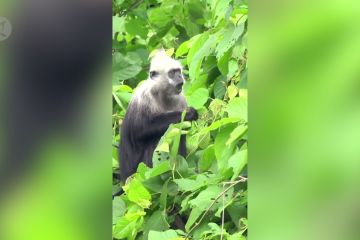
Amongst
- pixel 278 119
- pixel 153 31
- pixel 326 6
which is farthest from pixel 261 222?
pixel 153 31

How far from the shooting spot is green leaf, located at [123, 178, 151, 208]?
5.10ft

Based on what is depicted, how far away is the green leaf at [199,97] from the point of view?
4.98ft

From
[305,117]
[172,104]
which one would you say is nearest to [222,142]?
[172,104]

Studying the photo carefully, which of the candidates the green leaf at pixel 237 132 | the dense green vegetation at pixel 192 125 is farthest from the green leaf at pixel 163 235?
the green leaf at pixel 237 132

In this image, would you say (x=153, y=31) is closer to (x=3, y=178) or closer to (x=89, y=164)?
(x=89, y=164)

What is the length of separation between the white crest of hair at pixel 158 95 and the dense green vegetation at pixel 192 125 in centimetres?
2

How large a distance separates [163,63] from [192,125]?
147 millimetres

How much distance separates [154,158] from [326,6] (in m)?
0.54

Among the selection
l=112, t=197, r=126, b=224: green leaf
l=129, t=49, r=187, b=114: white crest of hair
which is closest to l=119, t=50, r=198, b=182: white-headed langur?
l=129, t=49, r=187, b=114: white crest of hair

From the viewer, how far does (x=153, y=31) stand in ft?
5.13

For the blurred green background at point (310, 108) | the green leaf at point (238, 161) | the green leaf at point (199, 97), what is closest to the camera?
the blurred green background at point (310, 108)

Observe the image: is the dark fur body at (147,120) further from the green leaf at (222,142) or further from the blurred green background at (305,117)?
the blurred green background at (305,117)

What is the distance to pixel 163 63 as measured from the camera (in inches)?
60.9

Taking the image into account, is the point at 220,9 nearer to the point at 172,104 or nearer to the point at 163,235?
the point at 172,104
